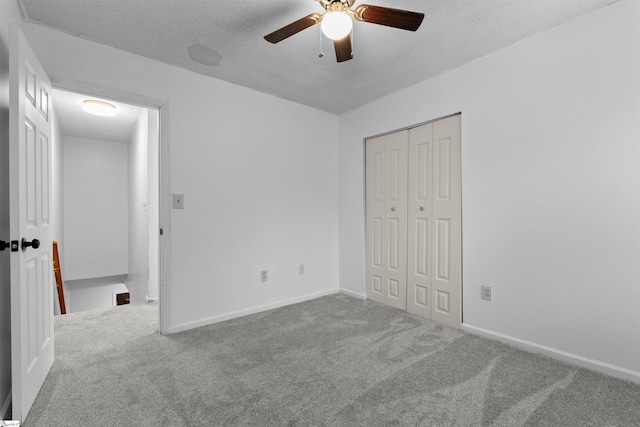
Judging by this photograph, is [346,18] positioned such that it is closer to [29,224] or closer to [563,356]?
[29,224]

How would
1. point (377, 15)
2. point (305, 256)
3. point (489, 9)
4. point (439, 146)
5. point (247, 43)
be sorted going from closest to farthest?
point (377, 15), point (489, 9), point (247, 43), point (439, 146), point (305, 256)

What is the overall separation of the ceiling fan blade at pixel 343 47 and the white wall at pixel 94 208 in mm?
5860

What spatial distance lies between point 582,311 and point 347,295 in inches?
88.6

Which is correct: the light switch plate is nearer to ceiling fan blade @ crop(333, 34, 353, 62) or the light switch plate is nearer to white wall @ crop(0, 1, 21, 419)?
white wall @ crop(0, 1, 21, 419)

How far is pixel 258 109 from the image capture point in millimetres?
3146

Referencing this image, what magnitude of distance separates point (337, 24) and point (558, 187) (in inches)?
73.4

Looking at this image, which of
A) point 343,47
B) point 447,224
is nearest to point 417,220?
point 447,224

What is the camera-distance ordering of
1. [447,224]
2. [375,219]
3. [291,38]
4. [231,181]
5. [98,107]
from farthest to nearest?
[98,107] < [375,219] < [231,181] < [447,224] < [291,38]

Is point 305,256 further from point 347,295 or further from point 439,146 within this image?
point 439,146

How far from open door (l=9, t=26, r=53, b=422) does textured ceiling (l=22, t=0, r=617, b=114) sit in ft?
1.79

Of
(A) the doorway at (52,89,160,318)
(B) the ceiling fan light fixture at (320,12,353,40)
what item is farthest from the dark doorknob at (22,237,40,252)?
(A) the doorway at (52,89,160,318)

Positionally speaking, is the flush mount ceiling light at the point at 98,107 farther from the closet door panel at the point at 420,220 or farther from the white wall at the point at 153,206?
the closet door panel at the point at 420,220

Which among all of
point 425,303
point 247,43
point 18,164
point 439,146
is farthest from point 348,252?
point 18,164

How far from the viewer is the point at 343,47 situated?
1777 mm
